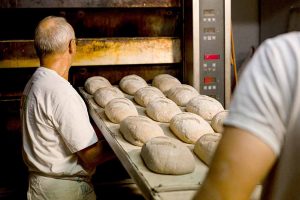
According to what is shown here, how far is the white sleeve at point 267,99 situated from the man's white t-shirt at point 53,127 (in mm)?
1439

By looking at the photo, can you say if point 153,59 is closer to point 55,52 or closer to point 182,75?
point 182,75

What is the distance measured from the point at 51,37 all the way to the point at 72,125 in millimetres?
476

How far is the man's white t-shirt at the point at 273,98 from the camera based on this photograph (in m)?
0.61

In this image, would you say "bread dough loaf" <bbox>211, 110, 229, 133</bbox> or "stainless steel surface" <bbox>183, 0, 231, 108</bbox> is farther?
"stainless steel surface" <bbox>183, 0, 231, 108</bbox>

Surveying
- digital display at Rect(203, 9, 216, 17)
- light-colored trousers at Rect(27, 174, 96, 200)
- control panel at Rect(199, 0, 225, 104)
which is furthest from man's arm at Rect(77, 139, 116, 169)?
digital display at Rect(203, 9, 216, 17)

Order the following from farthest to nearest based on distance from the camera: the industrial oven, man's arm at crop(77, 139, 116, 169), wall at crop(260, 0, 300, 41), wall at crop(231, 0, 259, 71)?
wall at crop(231, 0, 259, 71), wall at crop(260, 0, 300, 41), the industrial oven, man's arm at crop(77, 139, 116, 169)

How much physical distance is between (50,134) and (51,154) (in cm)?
10

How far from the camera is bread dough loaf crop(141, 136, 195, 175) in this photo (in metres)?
1.54

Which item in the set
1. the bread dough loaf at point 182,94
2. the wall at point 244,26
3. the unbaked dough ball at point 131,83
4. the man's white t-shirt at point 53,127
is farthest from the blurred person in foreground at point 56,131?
the wall at point 244,26

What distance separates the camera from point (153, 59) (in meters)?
2.95

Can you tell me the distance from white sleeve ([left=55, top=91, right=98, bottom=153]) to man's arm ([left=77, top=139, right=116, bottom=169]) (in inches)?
2.3

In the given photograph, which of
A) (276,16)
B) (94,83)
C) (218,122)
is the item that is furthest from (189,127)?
(276,16)

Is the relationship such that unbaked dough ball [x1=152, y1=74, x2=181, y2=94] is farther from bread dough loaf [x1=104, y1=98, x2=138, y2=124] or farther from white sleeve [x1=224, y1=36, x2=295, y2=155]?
white sleeve [x1=224, y1=36, x2=295, y2=155]

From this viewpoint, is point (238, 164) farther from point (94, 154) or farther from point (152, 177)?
point (94, 154)
